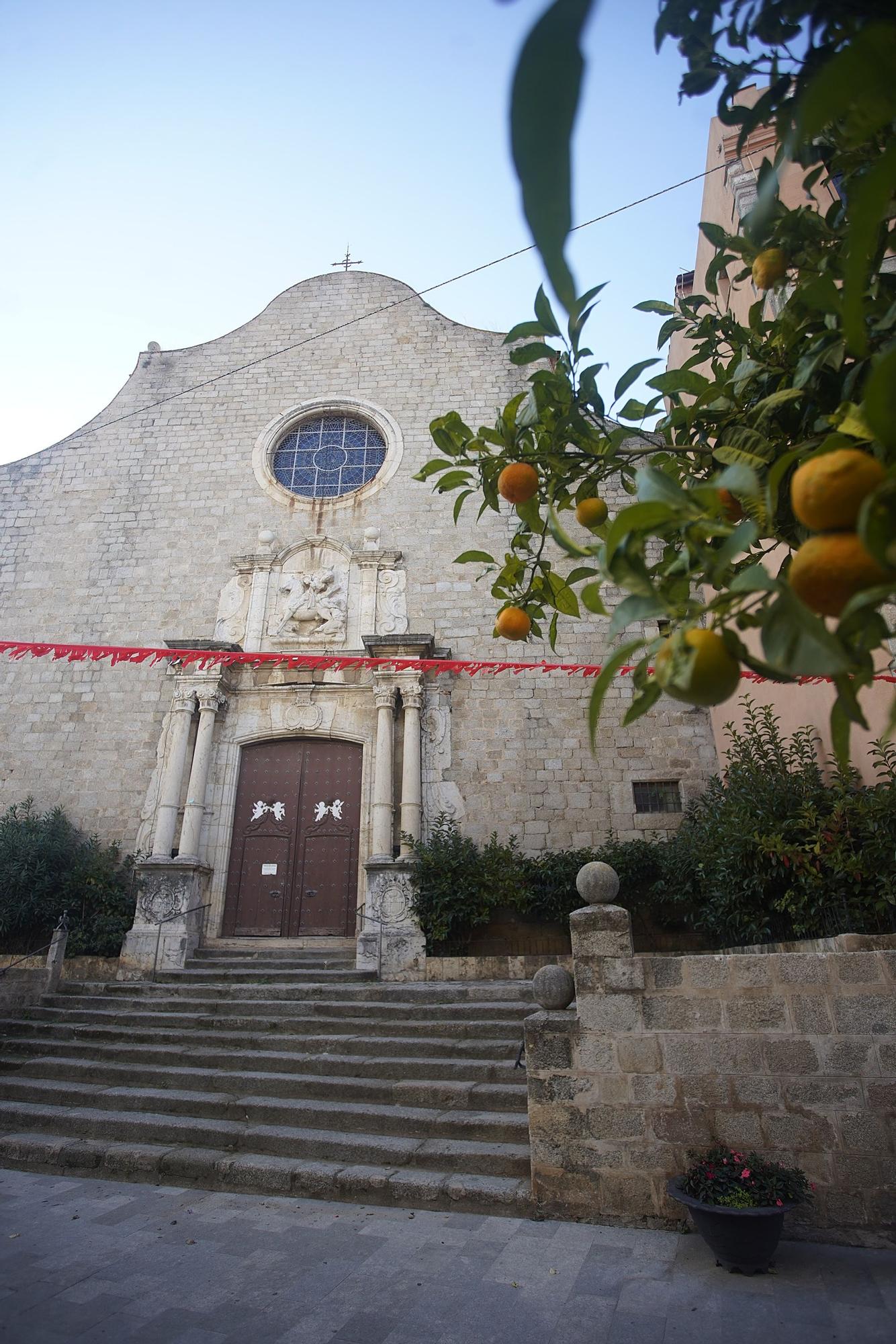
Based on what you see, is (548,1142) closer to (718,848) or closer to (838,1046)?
(838,1046)

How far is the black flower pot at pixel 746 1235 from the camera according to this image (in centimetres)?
278

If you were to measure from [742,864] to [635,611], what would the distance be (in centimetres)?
568

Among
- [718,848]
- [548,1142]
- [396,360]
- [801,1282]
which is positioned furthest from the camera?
[396,360]

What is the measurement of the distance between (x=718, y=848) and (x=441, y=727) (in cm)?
376

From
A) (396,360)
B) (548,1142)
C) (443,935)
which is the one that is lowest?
(548,1142)

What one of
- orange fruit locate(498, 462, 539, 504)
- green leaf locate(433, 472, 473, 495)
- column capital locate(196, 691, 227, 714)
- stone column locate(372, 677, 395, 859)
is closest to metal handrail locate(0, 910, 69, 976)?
column capital locate(196, 691, 227, 714)

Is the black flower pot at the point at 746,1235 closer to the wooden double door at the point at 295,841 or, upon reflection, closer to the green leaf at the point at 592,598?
the green leaf at the point at 592,598

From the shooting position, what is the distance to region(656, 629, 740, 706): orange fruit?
810 mm

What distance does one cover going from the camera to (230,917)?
28.4 ft

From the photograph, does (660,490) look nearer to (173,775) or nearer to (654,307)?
(654,307)

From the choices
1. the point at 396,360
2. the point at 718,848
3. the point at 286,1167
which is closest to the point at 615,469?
the point at 286,1167

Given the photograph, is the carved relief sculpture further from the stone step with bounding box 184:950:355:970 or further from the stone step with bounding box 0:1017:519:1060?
the stone step with bounding box 0:1017:519:1060

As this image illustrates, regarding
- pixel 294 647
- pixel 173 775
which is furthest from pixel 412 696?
A: pixel 173 775

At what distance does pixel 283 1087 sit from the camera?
4.90m
